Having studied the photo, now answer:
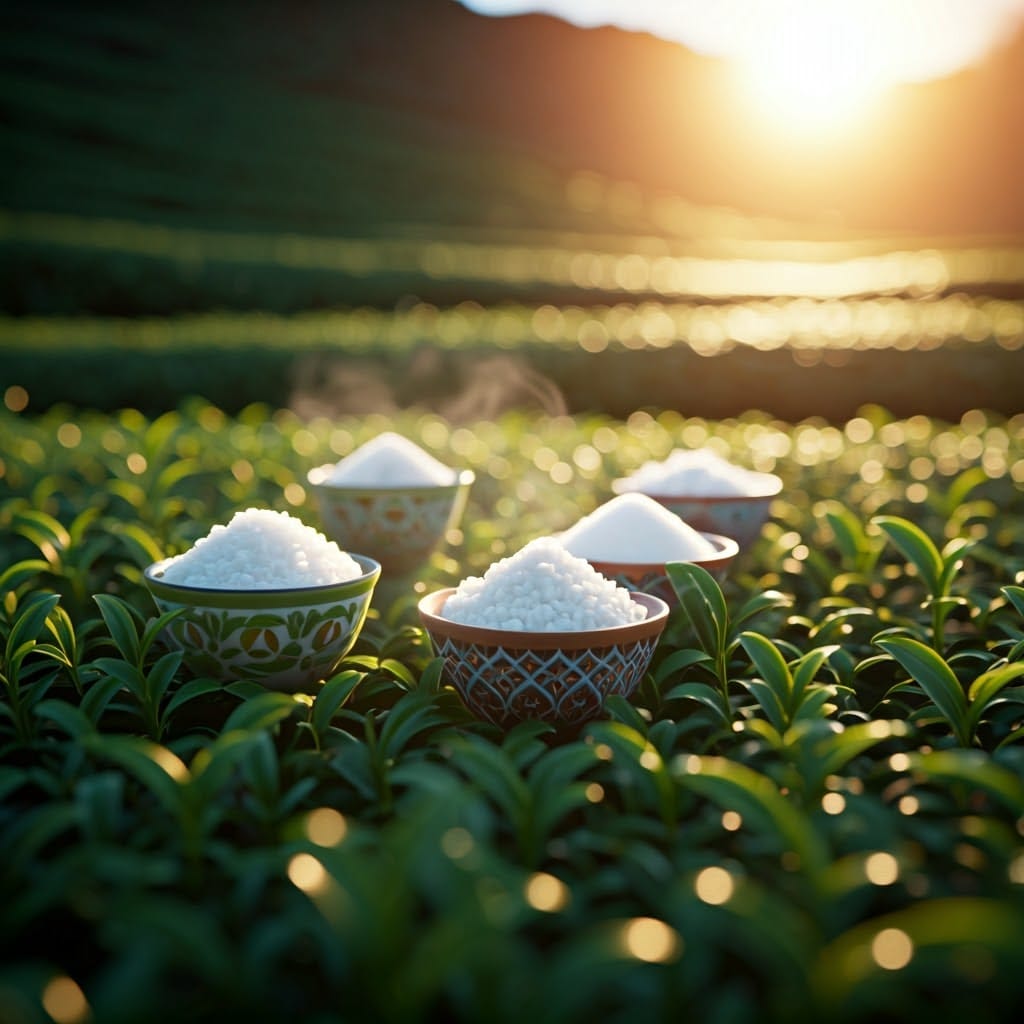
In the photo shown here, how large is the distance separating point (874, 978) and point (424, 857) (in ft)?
1.82

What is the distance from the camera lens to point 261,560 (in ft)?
7.20

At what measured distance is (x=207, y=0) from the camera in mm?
53531

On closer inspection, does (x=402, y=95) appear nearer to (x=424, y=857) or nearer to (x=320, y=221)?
(x=320, y=221)

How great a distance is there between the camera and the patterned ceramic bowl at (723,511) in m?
2.98

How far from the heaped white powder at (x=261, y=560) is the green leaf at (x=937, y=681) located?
3.82 feet

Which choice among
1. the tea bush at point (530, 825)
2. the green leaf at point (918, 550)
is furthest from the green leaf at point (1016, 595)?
the green leaf at point (918, 550)

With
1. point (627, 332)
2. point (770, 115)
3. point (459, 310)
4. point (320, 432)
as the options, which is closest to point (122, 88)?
point (459, 310)

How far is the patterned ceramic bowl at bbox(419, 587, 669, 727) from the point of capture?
1.95 metres

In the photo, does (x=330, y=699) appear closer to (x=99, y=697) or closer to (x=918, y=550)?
(x=99, y=697)

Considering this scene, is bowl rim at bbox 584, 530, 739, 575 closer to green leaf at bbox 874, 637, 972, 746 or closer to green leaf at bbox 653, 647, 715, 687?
green leaf at bbox 653, 647, 715, 687

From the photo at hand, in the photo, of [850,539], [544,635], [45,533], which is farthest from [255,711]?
[850,539]

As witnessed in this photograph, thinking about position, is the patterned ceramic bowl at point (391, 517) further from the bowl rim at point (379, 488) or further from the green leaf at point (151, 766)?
the green leaf at point (151, 766)

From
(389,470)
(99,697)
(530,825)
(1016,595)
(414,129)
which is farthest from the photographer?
(414,129)

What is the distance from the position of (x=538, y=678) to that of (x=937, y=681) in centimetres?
79
